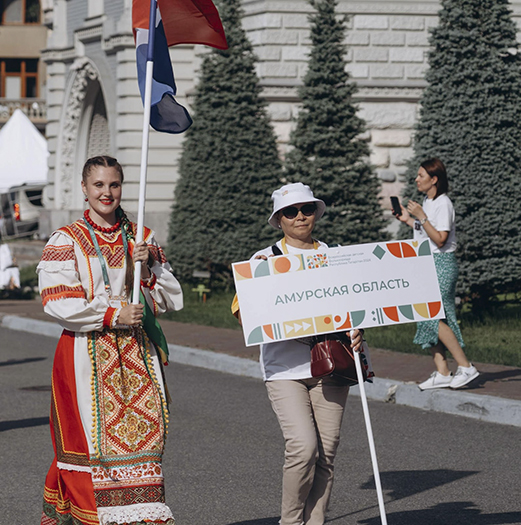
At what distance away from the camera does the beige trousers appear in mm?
5336

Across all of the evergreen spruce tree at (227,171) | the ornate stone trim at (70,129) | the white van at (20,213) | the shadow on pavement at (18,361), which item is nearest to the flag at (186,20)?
the shadow on pavement at (18,361)

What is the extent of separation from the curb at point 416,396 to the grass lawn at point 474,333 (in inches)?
64.5

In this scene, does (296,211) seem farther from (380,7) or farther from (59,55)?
(59,55)

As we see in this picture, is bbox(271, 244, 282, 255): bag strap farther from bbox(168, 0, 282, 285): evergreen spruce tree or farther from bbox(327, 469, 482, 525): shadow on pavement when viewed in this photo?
bbox(168, 0, 282, 285): evergreen spruce tree

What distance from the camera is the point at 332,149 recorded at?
700 inches

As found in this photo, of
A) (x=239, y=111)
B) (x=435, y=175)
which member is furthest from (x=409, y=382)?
(x=239, y=111)

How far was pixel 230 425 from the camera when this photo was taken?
9.26 metres

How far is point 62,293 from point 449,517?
103 inches

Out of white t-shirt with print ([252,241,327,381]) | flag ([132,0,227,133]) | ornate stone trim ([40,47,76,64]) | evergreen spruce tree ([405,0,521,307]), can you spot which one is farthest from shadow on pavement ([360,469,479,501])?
ornate stone trim ([40,47,76,64])

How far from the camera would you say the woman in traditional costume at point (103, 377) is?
5105mm

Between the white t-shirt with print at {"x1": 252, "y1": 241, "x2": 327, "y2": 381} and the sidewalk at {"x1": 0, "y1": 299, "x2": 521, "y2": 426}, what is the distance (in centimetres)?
412

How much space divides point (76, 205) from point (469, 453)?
27.6 metres

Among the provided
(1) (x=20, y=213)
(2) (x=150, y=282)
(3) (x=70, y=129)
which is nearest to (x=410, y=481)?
(2) (x=150, y=282)

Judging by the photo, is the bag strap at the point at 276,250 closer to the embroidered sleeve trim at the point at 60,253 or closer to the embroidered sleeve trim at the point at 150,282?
the embroidered sleeve trim at the point at 150,282
